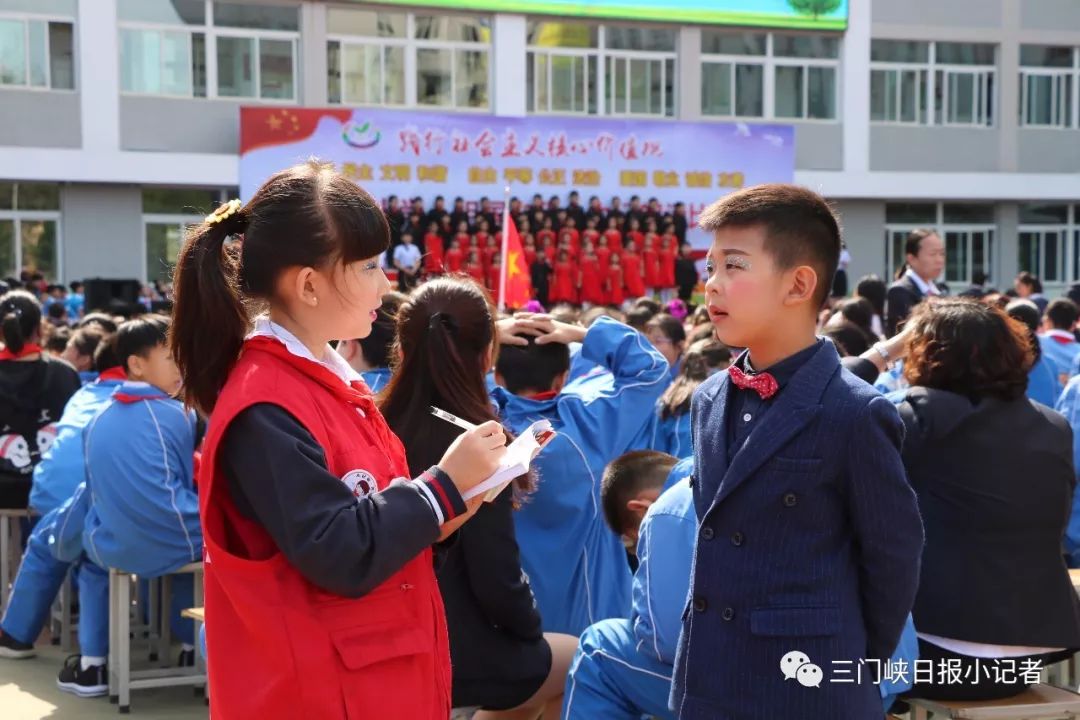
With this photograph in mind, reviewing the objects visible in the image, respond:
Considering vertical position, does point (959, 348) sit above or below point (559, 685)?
above

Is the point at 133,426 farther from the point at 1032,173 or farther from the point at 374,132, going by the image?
the point at 1032,173

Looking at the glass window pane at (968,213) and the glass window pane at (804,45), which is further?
the glass window pane at (968,213)

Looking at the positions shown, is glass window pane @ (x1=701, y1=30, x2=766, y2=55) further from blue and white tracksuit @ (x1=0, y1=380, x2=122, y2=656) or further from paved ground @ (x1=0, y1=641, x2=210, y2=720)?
paved ground @ (x1=0, y1=641, x2=210, y2=720)

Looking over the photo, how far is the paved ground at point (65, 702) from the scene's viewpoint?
4.42 meters

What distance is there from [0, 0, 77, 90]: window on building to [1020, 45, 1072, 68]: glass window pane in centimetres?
1799

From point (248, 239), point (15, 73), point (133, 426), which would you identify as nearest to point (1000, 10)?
point (15, 73)

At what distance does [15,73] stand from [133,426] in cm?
1703

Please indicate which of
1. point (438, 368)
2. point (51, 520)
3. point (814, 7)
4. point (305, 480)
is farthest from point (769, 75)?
point (305, 480)

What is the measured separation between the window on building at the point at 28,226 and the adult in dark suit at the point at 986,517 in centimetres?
1912

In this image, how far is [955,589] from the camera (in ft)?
9.47

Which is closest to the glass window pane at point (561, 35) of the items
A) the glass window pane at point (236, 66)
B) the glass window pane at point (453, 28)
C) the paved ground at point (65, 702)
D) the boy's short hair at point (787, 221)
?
the glass window pane at point (453, 28)

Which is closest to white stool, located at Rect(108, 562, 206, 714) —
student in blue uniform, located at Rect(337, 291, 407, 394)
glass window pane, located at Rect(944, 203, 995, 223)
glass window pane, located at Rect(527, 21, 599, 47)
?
student in blue uniform, located at Rect(337, 291, 407, 394)

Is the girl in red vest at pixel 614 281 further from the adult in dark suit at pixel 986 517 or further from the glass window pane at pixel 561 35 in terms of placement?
the adult in dark suit at pixel 986 517

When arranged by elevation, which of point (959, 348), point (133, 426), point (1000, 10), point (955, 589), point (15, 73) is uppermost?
point (1000, 10)
